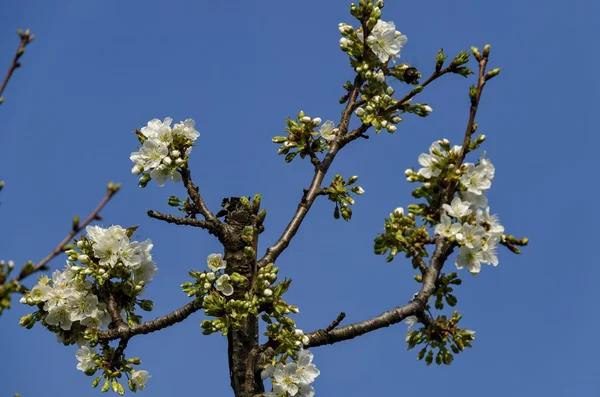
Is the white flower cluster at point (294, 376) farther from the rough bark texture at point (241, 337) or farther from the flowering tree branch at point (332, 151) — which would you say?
the flowering tree branch at point (332, 151)

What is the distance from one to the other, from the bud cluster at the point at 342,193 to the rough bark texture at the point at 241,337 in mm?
960

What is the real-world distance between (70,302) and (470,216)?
11.8ft

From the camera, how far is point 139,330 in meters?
6.86

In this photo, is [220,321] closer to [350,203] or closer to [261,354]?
[261,354]

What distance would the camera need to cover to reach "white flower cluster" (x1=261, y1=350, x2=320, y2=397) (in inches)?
237

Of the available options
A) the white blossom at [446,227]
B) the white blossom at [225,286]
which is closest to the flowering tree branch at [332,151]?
the white blossom at [225,286]

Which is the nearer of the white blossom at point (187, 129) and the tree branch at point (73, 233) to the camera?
the tree branch at point (73, 233)

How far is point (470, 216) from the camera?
6.12 metres

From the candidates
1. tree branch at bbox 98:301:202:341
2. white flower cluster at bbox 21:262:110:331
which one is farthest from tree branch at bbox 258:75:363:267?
white flower cluster at bbox 21:262:110:331

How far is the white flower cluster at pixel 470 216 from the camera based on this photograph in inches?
236

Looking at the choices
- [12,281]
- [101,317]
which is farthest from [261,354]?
[12,281]

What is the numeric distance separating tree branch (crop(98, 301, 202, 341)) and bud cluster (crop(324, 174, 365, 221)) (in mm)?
1693

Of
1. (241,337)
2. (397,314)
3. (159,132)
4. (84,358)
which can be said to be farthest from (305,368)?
(159,132)

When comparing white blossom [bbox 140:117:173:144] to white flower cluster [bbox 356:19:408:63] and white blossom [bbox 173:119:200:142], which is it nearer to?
white blossom [bbox 173:119:200:142]
